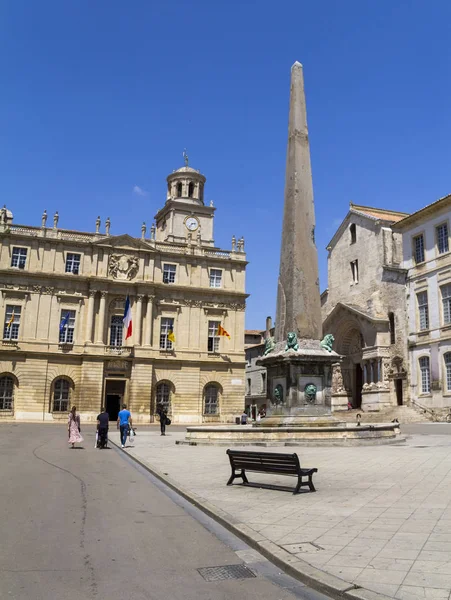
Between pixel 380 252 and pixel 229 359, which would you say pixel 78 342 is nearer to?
pixel 229 359

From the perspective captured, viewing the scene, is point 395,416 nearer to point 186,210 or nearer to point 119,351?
point 119,351

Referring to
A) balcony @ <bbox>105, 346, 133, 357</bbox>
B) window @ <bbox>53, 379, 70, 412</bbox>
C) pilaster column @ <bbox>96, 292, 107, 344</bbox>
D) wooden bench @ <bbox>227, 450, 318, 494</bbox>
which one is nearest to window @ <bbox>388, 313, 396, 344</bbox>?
balcony @ <bbox>105, 346, 133, 357</bbox>

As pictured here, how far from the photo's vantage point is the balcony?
135ft

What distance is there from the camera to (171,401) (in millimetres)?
42594

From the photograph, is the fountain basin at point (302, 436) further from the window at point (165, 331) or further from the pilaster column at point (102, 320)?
the window at point (165, 331)

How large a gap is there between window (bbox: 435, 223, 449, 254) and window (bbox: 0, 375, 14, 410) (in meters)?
30.5

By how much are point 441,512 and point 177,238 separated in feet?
147

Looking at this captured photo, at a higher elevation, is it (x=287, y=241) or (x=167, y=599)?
(x=287, y=241)

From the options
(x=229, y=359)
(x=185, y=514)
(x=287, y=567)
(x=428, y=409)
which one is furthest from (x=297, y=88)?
(x=229, y=359)

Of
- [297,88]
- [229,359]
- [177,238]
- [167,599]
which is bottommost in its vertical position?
[167,599]

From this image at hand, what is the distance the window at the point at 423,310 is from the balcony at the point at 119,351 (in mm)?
20681

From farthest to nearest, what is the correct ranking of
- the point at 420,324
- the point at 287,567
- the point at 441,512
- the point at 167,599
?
the point at 420,324 → the point at 441,512 → the point at 287,567 → the point at 167,599

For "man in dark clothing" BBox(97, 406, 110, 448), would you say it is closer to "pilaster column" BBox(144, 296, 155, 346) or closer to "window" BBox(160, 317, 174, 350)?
"pilaster column" BBox(144, 296, 155, 346)

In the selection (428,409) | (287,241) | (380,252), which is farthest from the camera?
(380,252)
